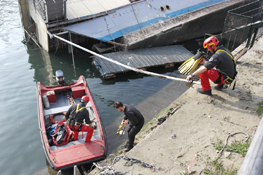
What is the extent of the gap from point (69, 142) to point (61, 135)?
35 centimetres

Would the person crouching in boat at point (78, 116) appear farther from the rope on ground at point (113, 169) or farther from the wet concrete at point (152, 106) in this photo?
the rope on ground at point (113, 169)

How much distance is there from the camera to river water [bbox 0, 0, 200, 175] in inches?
288

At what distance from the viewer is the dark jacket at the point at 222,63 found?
18.7 ft

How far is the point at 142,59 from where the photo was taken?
1241 centimetres

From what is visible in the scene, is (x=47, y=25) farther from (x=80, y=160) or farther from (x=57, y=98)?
(x=80, y=160)

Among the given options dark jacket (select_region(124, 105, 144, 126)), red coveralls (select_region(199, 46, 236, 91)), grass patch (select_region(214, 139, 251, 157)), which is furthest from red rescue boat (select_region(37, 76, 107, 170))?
red coveralls (select_region(199, 46, 236, 91))

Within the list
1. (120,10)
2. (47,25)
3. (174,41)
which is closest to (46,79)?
(47,25)

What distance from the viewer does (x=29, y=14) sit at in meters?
16.5

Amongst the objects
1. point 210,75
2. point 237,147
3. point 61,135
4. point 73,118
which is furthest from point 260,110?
point 61,135

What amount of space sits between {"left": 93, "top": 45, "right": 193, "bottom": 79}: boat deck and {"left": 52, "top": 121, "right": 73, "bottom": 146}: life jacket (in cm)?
496

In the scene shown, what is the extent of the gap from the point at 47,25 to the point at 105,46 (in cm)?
383

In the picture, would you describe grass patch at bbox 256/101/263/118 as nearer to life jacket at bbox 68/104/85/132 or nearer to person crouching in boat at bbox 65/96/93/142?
person crouching in boat at bbox 65/96/93/142

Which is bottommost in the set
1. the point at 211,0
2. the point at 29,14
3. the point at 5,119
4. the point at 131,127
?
the point at 5,119

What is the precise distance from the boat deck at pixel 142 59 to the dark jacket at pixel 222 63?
19.8 feet
